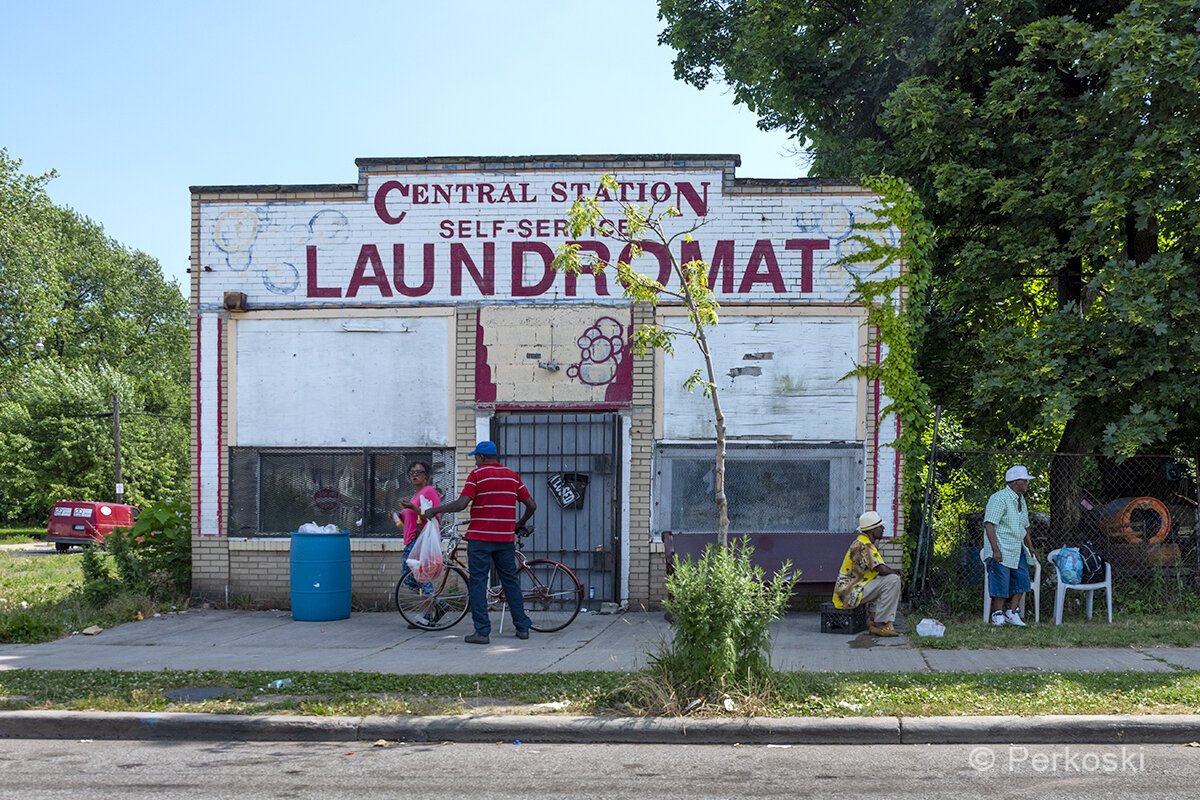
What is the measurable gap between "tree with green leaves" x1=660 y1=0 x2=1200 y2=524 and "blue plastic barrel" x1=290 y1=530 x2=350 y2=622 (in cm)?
721

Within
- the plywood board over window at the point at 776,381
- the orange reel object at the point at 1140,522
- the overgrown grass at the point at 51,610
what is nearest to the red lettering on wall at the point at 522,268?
the plywood board over window at the point at 776,381

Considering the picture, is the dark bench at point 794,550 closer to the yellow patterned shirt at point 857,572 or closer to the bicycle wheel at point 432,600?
the yellow patterned shirt at point 857,572

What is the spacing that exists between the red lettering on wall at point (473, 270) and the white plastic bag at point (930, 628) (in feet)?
19.3

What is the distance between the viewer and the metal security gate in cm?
1294

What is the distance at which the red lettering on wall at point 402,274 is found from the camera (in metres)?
13.1

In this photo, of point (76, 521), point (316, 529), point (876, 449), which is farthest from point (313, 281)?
point (76, 521)

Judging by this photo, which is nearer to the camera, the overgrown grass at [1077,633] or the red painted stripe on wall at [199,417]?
the overgrown grass at [1077,633]

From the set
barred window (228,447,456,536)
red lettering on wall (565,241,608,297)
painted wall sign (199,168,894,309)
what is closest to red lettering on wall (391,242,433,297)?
painted wall sign (199,168,894,309)

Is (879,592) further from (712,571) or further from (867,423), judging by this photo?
(712,571)

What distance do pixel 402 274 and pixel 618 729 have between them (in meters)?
7.25

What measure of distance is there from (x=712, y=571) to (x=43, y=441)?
42368 mm

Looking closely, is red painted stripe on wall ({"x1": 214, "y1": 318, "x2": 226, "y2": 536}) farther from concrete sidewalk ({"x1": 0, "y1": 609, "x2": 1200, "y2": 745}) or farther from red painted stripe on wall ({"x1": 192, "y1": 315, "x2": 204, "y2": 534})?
concrete sidewalk ({"x1": 0, "y1": 609, "x2": 1200, "y2": 745})

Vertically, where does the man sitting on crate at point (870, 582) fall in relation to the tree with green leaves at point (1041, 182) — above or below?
below

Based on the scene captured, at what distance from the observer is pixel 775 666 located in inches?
359
